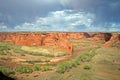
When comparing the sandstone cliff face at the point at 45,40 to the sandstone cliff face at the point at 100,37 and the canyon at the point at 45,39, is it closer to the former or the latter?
the canyon at the point at 45,39

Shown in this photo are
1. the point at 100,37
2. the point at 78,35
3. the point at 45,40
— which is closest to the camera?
the point at 45,40

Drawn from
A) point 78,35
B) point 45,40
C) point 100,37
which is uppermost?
point 78,35

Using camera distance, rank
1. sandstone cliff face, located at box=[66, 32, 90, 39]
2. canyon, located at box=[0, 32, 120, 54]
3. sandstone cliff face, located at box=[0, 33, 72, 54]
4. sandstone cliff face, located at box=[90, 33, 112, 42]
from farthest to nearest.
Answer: sandstone cliff face, located at box=[66, 32, 90, 39] < sandstone cliff face, located at box=[90, 33, 112, 42] < sandstone cliff face, located at box=[0, 33, 72, 54] < canyon, located at box=[0, 32, 120, 54]

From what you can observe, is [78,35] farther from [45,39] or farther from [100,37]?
[45,39]

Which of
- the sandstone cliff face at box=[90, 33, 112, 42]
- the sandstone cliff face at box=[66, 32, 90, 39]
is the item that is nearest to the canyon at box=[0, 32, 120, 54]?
the sandstone cliff face at box=[90, 33, 112, 42]

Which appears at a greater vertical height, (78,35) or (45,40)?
(78,35)

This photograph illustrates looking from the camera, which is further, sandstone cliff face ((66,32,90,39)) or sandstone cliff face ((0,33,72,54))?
sandstone cliff face ((66,32,90,39))

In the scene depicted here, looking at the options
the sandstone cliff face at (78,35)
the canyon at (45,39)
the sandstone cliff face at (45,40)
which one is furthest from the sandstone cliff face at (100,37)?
the sandstone cliff face at (45,40)

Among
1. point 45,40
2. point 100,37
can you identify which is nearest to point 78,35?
point 100,37

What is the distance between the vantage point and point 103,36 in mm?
99500

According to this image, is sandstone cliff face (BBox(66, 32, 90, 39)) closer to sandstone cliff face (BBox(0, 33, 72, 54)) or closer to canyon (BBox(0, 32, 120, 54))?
canyon (BBox(0, 32, 120, 54))

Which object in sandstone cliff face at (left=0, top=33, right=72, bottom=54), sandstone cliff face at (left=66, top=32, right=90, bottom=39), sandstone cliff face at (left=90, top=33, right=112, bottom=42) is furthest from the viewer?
sandstone cliff face at (left=66, top=32, right=90, bottom=39)

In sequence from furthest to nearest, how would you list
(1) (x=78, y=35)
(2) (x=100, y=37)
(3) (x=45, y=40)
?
(1) (x=78, y=35), (2) (x=100, y=37), (3) (x=45, y=40)

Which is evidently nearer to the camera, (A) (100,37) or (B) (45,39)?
(B) (45,39)
